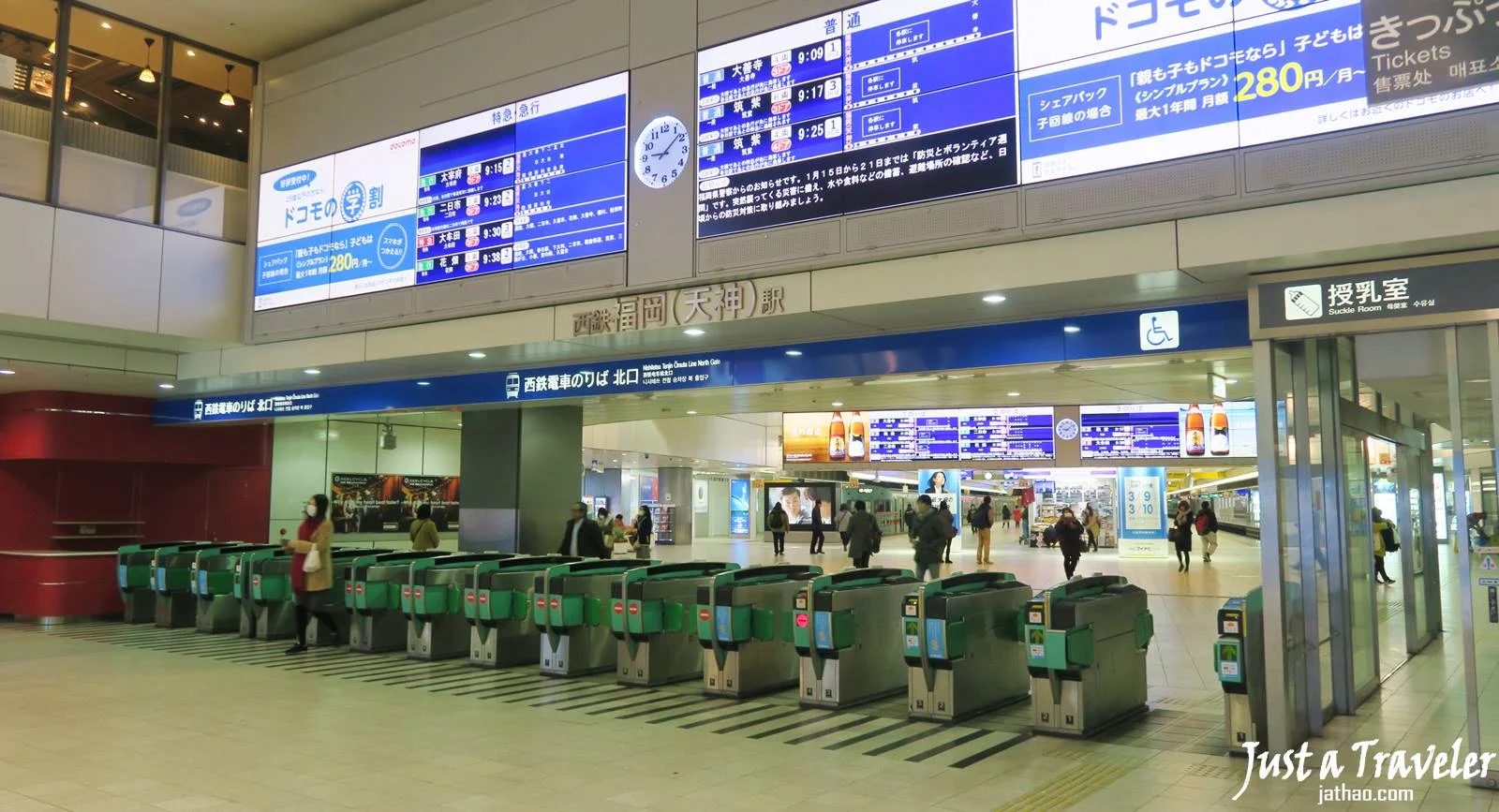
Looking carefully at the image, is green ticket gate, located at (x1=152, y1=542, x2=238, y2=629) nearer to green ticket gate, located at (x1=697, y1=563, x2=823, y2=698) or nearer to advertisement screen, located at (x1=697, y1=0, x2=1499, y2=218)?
green ticket gate, located at (x1=697, y1=563, x2=823, y2=698)

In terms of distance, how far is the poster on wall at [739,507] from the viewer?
38.4m

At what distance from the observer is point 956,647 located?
22.9 ft

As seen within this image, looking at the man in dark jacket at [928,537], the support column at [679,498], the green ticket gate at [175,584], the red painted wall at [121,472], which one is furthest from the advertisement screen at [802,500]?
the green ticket gate at [175,584]

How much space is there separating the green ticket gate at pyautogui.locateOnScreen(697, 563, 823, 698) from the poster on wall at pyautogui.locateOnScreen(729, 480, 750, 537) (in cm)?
3000

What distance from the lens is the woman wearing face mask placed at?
10.0 m

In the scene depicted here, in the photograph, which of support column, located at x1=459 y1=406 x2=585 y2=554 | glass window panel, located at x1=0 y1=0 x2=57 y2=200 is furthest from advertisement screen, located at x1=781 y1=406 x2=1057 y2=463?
glass window panel, located at x1=0 y1=0 x2=57 y2=200

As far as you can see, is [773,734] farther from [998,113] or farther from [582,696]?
[998,113]

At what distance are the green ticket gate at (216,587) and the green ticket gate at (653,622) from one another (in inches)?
205

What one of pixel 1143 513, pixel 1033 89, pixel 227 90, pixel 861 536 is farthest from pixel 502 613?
pixel 1143 513

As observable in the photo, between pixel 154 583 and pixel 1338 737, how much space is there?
12.3 meters

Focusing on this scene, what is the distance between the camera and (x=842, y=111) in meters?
7.31

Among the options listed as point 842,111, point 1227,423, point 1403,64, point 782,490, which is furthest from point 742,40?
point 782,490

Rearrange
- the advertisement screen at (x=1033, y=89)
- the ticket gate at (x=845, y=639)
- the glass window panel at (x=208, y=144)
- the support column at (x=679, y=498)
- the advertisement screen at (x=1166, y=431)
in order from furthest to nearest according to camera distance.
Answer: the support column at (x=679, y=498) < the advertisement screen at (x=1166, y=431) < the glass window panel at (x=208, y=144) < the ticket gate at (x=845, y=639) < the advertisement screen at (x=1033, y=89)

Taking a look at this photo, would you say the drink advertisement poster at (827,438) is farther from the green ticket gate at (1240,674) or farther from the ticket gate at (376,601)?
the green ticket gate at (1240,674)
